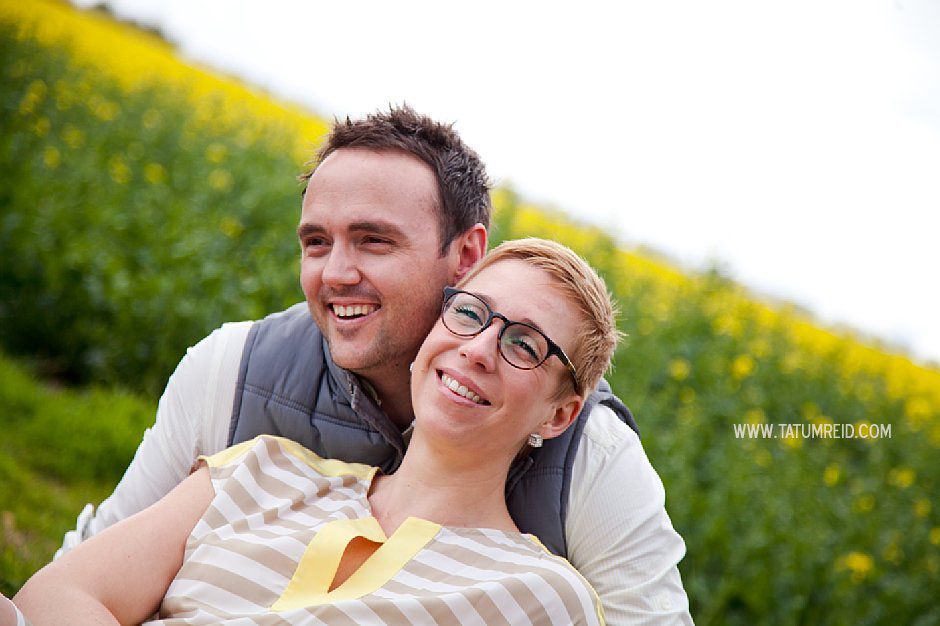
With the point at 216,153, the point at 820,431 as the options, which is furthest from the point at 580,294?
the point at 216,153

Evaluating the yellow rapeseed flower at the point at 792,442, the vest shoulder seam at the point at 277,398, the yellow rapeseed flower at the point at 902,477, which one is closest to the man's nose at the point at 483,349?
the vest shoulder seam at the point at 277,398

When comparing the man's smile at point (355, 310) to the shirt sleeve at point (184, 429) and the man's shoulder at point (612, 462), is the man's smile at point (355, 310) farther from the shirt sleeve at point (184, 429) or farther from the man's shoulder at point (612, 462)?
the man's shoulder at point (612, 462)

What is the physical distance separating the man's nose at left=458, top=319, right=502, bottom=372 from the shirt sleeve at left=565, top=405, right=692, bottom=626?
53 centimetres

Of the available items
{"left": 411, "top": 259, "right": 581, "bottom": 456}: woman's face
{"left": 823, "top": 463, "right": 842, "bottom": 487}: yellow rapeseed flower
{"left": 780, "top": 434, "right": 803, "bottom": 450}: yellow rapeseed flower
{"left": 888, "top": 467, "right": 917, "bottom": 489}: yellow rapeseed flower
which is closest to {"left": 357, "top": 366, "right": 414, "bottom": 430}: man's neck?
{"left": 411, "top": 259, "right": 581, "bottom": 456}: woman's face

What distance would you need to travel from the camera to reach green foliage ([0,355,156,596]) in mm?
4165

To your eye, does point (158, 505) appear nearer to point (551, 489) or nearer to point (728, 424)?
point (551, 489)

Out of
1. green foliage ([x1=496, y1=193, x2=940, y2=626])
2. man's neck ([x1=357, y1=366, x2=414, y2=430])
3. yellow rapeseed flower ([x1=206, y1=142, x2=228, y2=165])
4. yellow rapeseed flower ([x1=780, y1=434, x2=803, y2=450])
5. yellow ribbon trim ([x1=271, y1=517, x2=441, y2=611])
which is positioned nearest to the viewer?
yellow ribbon trim ([x1=271, y1=517, x2=441, y2=611])

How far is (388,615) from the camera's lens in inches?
81.7

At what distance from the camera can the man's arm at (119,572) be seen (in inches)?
79.5

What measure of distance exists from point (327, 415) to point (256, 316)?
299cm

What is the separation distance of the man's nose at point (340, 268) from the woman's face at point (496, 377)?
37cm

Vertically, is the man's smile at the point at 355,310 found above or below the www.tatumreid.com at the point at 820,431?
above

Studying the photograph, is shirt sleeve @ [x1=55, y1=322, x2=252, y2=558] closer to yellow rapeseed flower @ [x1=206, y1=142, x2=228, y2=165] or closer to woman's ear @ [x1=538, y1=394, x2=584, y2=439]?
woman's ear @ [x1=538, y1=394, x2=584, y2=439]

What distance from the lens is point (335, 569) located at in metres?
2.17
